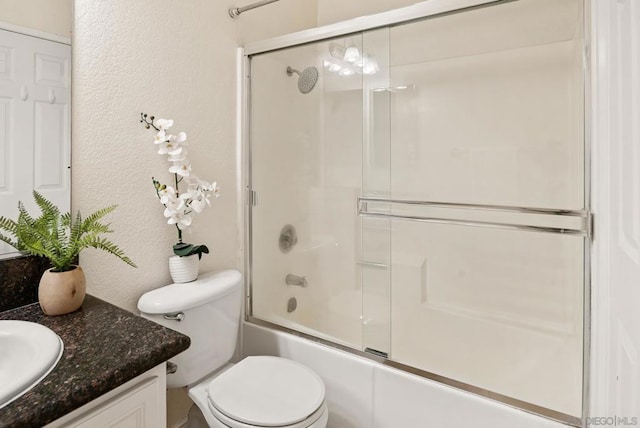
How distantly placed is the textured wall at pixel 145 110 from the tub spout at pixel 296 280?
0.34m

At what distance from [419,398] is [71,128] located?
1552 mm

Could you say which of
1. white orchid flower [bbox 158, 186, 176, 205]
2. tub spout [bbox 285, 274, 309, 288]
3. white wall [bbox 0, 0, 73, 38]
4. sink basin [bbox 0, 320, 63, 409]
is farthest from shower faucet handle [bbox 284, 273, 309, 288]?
white wall [bbox 0, 0, 73, 38]

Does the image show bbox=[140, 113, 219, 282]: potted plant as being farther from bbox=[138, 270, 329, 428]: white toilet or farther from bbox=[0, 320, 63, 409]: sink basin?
bbox=[0, 320, 63, 409]: sink basin

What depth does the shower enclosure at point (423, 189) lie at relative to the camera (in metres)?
1.67

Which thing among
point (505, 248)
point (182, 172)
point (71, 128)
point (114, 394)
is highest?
point (71, 128)

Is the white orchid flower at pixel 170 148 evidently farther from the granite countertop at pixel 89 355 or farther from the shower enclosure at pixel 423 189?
the granite countertop at pixel 89 355

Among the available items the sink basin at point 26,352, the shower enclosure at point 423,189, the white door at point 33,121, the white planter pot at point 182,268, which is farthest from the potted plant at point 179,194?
the sink basin at point 26,352

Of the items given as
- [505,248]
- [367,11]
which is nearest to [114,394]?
[505,248]

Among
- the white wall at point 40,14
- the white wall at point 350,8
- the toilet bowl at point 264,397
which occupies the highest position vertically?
the white wall at point 350,8

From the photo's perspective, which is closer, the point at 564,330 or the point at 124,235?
the point at 124,235

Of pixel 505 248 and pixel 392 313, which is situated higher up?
pixel 505 248

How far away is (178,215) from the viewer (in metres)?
1.43

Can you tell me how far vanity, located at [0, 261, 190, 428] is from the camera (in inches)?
25.3

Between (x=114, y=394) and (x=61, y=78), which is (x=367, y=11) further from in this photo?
(x=114, y=394)
